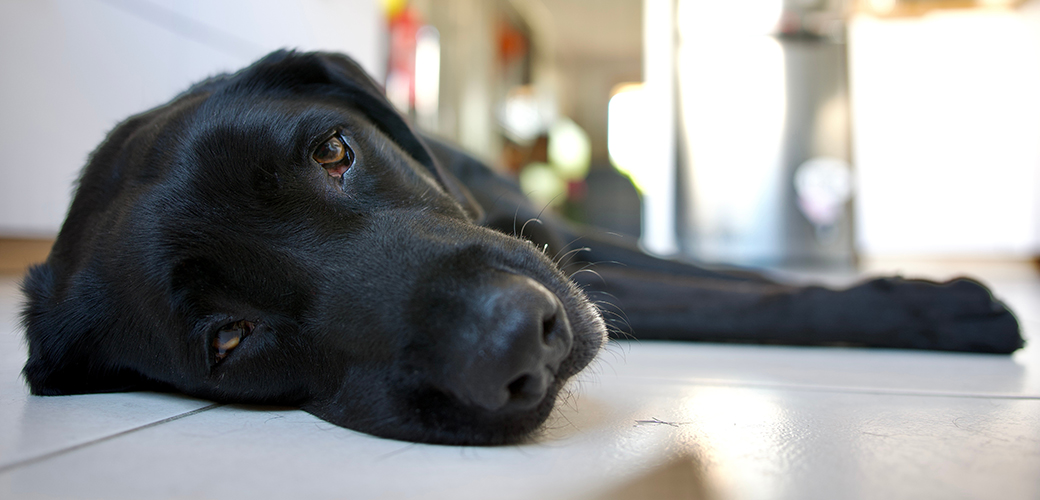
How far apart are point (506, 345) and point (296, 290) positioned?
1.21 ft

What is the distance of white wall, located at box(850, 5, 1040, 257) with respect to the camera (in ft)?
16.0

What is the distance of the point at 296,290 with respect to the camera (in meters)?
0.87

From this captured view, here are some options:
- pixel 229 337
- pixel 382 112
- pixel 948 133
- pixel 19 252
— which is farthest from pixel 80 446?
pixel 948 133

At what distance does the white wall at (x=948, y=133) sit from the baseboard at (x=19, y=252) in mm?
5396

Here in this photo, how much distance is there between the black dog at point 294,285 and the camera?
0.72 metres

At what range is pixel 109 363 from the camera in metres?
0.99

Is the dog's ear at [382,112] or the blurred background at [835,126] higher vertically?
the dog's ear at [382,112]

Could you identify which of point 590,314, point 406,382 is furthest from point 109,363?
point 590,314

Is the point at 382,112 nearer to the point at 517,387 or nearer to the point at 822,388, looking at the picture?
the point at 517,387

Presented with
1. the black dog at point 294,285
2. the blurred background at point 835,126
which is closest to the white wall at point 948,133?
the blurred background at point 835,126

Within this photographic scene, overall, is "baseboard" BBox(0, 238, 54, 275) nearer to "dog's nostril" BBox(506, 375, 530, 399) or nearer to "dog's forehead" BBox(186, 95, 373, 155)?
"dog's forehead" BBox(186, 95, 373, 155)

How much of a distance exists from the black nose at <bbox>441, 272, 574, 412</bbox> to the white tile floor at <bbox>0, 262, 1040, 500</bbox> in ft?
0.23

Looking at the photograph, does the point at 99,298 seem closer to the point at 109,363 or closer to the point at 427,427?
the point at 109,363

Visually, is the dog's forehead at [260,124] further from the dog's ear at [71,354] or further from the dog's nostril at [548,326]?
the dog's nostril at [548,326]
